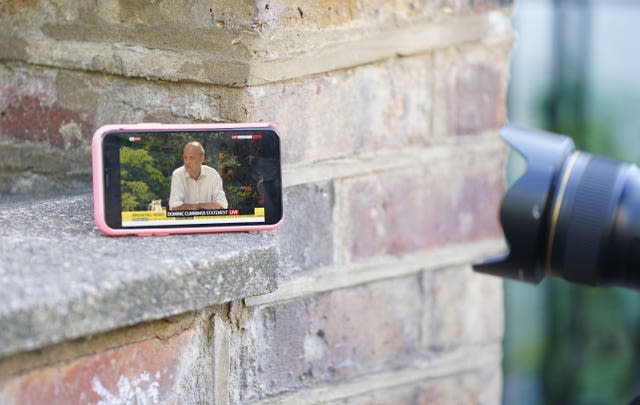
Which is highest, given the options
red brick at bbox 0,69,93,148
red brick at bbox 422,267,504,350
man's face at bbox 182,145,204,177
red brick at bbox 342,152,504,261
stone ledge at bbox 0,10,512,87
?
stone ledge at bbox 0,10,512,87

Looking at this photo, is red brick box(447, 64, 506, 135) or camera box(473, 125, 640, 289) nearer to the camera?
camera box(473, 125, 640, 289)

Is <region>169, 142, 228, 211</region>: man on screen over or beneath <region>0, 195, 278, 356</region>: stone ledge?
over

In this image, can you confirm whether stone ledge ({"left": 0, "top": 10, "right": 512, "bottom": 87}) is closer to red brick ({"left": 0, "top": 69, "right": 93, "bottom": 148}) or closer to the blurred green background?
red brick ({"left": 0, "top": 69, "right": 93, "bottom": 148})

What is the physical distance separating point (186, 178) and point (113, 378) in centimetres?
19

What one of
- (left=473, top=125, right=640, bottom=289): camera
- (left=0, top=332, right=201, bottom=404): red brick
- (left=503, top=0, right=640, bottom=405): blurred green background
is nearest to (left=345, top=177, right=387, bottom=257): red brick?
(left=473, top=125, right=640, bottom=289): camera

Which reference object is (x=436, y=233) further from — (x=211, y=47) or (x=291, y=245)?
(x=211, y=47)

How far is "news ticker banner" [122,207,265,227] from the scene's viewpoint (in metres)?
0.85

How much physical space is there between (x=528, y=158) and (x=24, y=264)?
0.48 metres

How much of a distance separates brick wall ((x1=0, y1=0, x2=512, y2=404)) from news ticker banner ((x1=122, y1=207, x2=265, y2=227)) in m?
0.06

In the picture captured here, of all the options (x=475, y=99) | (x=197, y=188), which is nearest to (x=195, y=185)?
(x=197, y=188)

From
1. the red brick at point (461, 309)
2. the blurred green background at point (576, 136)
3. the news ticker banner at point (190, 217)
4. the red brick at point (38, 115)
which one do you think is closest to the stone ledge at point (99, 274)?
the news ticker banner at point (190, 217)

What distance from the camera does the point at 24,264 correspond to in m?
0.74

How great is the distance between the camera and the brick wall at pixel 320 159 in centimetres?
89

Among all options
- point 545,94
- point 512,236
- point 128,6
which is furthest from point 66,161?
point 545,94
